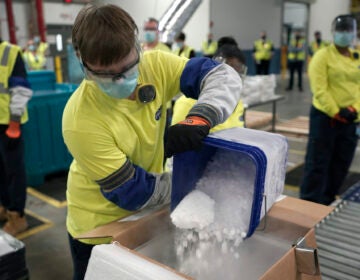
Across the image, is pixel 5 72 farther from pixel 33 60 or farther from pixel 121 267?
pixel 33 60

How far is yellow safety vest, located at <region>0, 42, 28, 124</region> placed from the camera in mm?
2578

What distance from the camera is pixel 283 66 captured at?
14352mm

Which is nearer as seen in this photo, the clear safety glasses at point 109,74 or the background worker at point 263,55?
the clear safety glasses at point 109,74

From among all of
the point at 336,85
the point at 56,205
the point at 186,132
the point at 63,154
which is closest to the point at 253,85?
the point at 336,85

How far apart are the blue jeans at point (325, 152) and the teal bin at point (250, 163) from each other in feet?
6.00

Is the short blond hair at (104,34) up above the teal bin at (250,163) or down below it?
above

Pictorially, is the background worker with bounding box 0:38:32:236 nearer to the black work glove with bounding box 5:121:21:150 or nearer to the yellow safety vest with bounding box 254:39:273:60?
the black work glove with bounding box 5:121:21:150

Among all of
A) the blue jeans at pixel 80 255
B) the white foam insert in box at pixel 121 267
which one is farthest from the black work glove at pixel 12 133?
the white foam insert in box at pixel 121 267

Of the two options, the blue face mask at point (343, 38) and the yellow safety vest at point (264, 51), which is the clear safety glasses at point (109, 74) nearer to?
the blue face mask at point (343, 38)

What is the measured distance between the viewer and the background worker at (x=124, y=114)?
2.97 feet

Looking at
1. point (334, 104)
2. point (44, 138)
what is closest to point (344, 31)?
point (334, 104)

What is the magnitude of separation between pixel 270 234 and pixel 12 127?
2.16 metres

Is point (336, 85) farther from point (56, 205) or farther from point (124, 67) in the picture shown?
point (56, 205)

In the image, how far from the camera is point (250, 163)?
3.25ft
